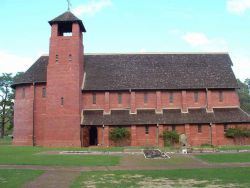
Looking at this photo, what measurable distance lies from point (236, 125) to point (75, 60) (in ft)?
74.7

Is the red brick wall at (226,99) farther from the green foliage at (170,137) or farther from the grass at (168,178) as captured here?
the grass at (168,178)

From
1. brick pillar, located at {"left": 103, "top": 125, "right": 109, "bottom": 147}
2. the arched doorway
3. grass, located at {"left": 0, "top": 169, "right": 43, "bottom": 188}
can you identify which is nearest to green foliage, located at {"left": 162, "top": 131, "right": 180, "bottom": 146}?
brick pillar, located at {"left": 103, "top": 125, "right": 109, "bottom": 147}

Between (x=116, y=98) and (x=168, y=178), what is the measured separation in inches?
1118

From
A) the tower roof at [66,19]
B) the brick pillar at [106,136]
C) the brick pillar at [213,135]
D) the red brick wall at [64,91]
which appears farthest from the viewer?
the tower roof at [66,19]

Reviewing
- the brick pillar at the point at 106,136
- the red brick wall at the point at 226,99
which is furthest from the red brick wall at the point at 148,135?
the red brick wall at the point at 226,99

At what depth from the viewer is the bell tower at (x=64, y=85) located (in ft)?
137

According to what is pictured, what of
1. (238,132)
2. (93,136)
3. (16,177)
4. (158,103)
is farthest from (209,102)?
(16,177)

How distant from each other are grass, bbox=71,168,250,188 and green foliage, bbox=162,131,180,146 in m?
21.5

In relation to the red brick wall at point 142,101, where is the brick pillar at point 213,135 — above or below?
below

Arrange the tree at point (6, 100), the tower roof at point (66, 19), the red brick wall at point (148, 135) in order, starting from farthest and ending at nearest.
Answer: the tree at point (6, 100), the tower roof at point (66, 19), the red brick wall at point (148, 135)

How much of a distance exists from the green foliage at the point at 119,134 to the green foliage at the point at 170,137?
480cm

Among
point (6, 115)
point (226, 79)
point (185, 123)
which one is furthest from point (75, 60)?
point (6, 115)

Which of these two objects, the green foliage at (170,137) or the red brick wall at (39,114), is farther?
the red brick wall at (39,114)

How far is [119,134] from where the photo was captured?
41.8 m
